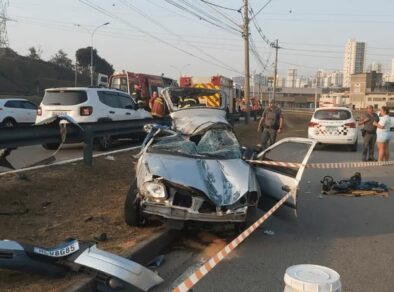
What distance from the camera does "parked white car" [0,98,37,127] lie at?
840 inches

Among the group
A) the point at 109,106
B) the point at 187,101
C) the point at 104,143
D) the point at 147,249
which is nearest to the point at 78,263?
the point at 147,249

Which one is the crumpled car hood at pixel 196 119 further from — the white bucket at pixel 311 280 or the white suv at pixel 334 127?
the white suv at pixel 334 127

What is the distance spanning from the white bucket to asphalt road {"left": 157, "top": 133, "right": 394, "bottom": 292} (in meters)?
2.01

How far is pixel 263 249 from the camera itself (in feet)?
19.3

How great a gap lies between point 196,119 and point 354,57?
404ft

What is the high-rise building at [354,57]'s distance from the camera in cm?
11598

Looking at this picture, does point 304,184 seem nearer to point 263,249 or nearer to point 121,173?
point 121,173

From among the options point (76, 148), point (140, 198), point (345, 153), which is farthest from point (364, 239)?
point (345, 153)

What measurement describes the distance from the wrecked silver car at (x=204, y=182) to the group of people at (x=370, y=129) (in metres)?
7.20

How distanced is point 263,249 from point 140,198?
1565 millimetres

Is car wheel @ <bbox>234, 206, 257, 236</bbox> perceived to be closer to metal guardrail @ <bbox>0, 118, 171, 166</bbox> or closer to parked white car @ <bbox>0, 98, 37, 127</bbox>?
metal guardrail @ <bbox>0, 118, 171, 166</bbox>

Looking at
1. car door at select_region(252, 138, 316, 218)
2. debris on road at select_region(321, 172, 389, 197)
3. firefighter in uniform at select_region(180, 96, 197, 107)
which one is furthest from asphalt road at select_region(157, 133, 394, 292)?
firefighter in uniform at select_region(180, 96, 197, 107)

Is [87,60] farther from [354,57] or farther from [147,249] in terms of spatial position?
[147,249]

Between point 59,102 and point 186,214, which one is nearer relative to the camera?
point 186,214
